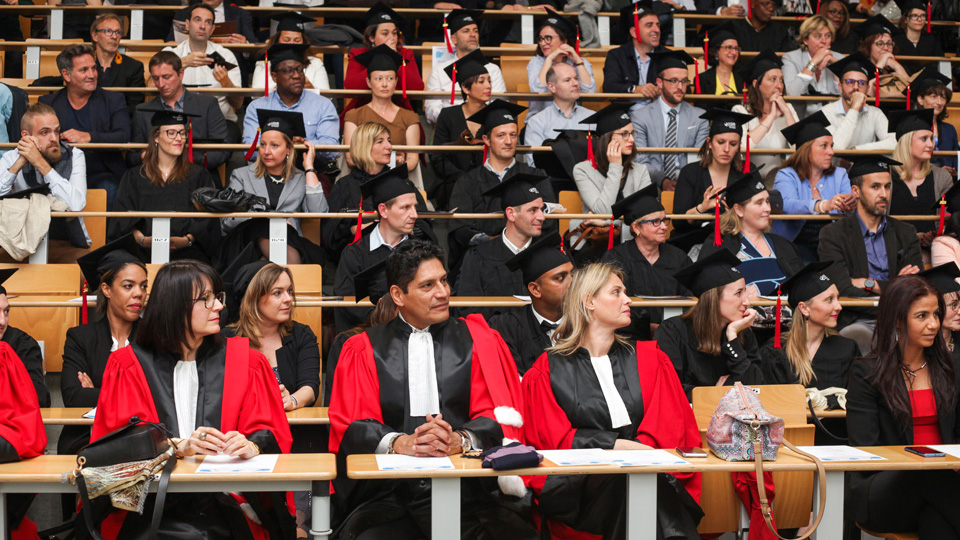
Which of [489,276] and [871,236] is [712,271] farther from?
[871,236]

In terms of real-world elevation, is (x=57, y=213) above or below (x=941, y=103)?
below

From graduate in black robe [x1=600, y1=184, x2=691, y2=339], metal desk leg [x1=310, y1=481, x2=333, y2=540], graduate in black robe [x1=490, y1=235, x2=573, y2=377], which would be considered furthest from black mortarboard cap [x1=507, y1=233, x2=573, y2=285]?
metal desk leg [x1=310, y1=481, x2=333, y2=540]

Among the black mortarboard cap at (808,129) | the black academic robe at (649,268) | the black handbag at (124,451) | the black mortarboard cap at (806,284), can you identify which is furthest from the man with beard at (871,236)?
the black handbag at (124,451)

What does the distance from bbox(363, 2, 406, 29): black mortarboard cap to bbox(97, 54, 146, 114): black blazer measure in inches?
67.1

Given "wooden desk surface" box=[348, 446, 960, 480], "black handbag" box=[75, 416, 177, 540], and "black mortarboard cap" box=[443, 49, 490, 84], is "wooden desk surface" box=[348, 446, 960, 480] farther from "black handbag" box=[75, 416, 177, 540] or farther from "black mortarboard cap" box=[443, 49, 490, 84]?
"black mortarboard cap" box=[443, 49, 490, 84]

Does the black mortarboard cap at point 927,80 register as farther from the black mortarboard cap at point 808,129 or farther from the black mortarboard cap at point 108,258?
the black mortarboard cap at point 108,258

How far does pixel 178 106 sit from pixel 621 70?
10.7ft

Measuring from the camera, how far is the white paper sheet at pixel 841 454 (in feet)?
9.68

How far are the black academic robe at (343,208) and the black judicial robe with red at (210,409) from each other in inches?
91.6

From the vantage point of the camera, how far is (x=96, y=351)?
429 centimetres

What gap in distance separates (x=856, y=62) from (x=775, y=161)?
103cm

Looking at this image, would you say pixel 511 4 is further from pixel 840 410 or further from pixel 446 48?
pixel 840 410

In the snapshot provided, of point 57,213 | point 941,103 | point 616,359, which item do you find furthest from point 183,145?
point 941,103

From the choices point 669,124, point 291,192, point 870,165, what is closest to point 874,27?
point 669,124
